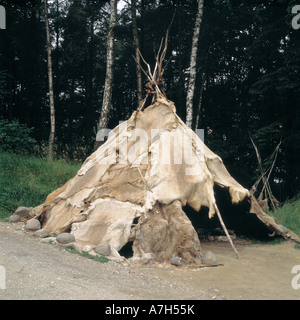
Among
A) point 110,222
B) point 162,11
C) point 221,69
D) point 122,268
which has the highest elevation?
point 162,11

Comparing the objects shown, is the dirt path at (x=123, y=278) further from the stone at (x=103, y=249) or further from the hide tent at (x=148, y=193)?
the hide tent at (x=148, y=193)

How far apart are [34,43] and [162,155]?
1349 cm

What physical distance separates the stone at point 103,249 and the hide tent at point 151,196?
0.05 ft

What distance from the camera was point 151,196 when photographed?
511 cm

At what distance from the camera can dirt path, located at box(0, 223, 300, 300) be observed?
3176 millimetres

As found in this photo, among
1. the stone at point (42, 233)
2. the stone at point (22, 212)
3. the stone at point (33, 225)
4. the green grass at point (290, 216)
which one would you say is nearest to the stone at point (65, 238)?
the stone at point (42, 233)

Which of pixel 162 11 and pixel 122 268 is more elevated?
pixel 162 11

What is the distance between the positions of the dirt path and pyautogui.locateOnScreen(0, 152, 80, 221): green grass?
1.79 metres

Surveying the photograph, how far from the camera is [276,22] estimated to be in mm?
9977

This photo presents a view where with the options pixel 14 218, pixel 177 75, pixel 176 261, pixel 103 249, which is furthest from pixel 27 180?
pixel 177 75

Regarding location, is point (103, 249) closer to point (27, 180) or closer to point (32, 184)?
point (32, 184)

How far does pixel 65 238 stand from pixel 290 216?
4514 millimetres
